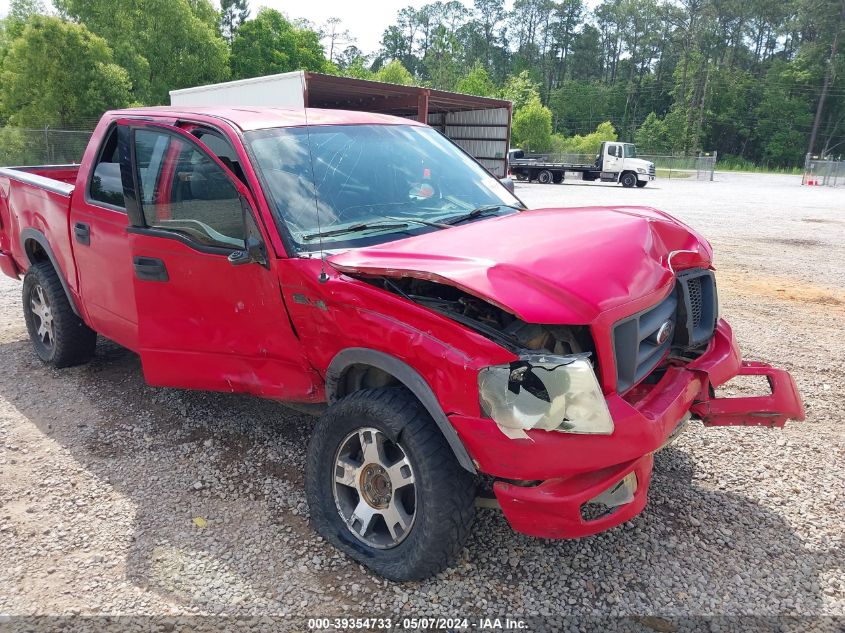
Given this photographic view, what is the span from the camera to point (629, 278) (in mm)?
2713

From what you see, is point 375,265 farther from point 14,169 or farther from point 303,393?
point 14,169

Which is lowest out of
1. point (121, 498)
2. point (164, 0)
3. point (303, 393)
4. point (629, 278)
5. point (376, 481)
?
point (121, 498)

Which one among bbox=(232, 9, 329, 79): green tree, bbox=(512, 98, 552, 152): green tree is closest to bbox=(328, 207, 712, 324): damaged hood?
bbox=(232, 9, 329, 79): green tree

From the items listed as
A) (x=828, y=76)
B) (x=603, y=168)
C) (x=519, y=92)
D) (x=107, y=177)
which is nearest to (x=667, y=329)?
(x=107, y=177)

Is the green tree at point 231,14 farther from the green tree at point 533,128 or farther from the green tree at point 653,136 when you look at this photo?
the green tree at point 653,136

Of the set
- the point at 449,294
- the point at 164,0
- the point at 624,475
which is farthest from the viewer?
the point at 164,0

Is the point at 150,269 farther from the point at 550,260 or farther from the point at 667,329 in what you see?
the point at 667,329

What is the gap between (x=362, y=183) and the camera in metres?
3.50

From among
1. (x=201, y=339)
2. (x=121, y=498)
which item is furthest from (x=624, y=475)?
(x=121, y=498)

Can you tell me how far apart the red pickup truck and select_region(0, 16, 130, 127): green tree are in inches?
1136

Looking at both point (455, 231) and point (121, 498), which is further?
point (121, 498)

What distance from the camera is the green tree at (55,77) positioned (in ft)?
91.1

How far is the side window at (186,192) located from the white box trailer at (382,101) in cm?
711

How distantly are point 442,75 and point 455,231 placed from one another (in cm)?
7176
